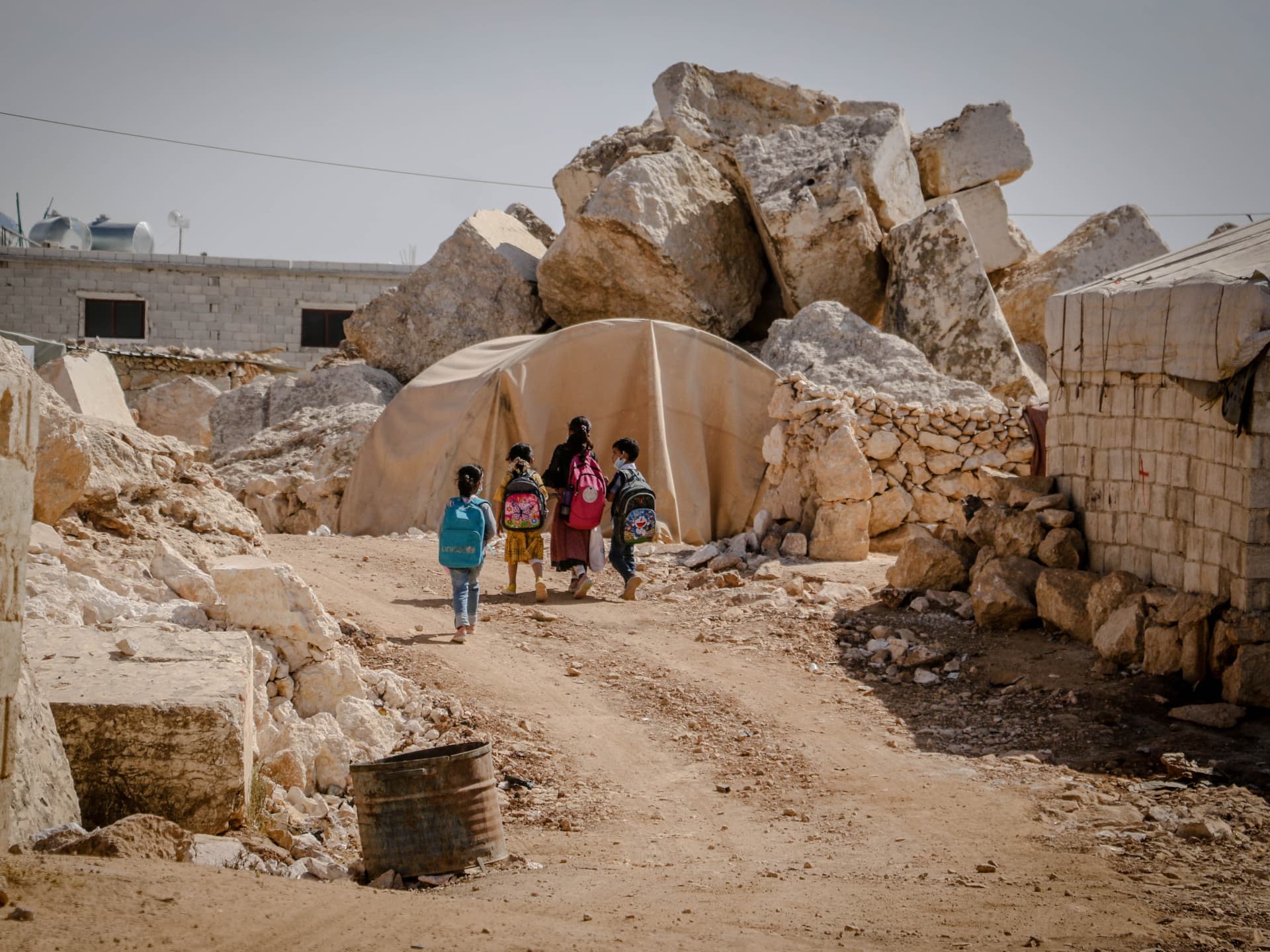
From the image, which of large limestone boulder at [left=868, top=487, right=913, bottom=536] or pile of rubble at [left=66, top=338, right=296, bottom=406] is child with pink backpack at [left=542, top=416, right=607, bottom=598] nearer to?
large limestone boulder at [left=868, top=487, right=913, bottom=536]

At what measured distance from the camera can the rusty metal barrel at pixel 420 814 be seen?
3943 millimetres

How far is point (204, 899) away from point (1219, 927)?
2.94 metres

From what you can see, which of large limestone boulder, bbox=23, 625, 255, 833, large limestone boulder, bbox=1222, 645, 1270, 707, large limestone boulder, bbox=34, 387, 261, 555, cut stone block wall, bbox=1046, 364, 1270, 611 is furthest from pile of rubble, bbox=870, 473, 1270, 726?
large limestone boulder, bbox=23, 625, 255, 833

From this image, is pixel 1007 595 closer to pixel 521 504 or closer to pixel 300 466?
pixel 521 504

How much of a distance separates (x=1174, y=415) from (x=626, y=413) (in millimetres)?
5739

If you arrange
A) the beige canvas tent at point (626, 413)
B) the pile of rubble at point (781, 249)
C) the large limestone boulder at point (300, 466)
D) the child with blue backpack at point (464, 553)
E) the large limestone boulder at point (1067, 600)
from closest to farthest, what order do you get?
the child with blue backpack at point (464, 553), the large limestone boulder at point (1067, 600), the beige canvas tent at point (626, 413), the large limestone boulder at point (300, 466), the pile of rubble at point (781, 249)

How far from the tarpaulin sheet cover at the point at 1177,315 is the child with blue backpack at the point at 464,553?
3801 mm

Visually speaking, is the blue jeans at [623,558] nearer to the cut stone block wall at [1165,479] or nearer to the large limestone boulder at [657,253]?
the cut stone block wall at [1165,479]

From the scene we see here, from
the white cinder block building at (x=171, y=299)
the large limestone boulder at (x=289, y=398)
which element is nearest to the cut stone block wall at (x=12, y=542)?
the large limestone boulder at (x=289, y=398)

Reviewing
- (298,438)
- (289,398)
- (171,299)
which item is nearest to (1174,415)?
(298,438)

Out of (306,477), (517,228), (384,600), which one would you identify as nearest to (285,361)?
(517,228)

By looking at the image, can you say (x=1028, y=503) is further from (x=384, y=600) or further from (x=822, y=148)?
(x=822, y=148)

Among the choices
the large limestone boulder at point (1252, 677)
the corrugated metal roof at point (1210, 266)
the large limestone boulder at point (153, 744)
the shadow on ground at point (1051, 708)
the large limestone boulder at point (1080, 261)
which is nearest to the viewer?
the large limestone boulder at point (153, 744)

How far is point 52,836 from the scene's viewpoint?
3.38 meters
